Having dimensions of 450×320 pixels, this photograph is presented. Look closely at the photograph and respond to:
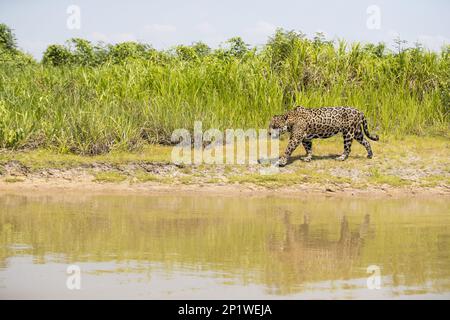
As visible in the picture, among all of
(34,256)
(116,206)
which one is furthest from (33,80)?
(34,256)

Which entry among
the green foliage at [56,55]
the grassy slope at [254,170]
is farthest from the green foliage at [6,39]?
the grassy slope at [254,170]

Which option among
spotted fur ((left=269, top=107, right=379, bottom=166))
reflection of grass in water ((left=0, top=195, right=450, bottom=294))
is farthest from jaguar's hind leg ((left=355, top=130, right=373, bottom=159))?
reflection of grass in water ((left=0, top=195, right=450, bottom=294))

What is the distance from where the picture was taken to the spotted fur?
48.4 feet

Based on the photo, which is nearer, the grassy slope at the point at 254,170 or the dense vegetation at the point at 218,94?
the grassy slope at the point at 254,170

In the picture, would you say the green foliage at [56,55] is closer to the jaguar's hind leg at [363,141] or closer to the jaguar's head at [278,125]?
the jaguar's head at [278,125]

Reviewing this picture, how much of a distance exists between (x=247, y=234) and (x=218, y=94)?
7415mm

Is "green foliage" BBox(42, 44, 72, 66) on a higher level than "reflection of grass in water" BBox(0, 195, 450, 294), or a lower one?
higher

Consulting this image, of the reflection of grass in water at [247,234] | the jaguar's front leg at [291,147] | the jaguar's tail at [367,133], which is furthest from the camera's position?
the jaguar's tail at [367,133]

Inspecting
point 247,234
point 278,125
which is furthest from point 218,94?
point 247,234

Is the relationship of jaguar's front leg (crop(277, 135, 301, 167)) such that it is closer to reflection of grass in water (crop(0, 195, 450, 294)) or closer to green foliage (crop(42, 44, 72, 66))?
reflection of grass in water (crop(0, 195, 450, 294))

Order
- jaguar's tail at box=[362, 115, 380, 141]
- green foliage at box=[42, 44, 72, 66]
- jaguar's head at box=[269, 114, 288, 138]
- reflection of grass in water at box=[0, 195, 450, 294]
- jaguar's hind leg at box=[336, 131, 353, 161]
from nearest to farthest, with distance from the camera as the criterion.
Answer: reflection of grass in water at box=[0, 195, 450, 294], jaguar's hind leg at box=[336, 131, 353, 161], jaguar's head at box=[269, 114, 288, 138], jaguar's tail at box=[362, 115, 380, 141], green foliage at box=[42, 44, 72, 66]

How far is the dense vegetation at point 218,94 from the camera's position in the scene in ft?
48.9

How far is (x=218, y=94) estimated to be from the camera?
55.1ft

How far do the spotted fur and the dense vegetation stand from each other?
1.20m
